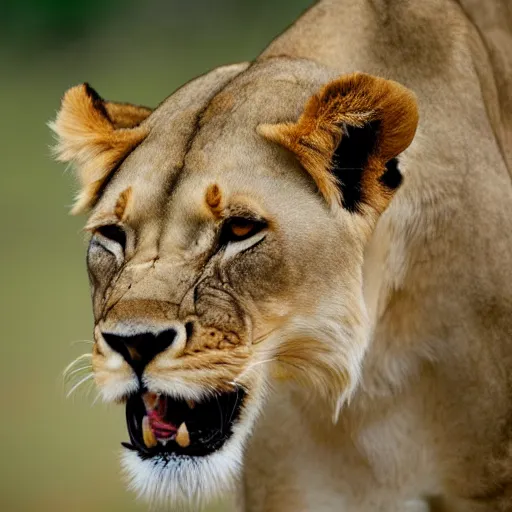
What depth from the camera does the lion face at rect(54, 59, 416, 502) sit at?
3057 mm

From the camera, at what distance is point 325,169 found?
3227mm

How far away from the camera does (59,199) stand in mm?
8984

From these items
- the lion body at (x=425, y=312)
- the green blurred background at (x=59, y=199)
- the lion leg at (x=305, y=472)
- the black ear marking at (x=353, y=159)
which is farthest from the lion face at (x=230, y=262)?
the green blurred background at (x=59, y=199)

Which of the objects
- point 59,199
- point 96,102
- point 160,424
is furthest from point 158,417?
point 59,199

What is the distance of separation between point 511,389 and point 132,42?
7.81m

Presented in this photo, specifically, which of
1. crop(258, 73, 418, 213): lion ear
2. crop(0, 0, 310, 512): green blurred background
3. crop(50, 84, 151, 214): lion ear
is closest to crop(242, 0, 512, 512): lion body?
crop(258, 73, 418, 213): lion ear

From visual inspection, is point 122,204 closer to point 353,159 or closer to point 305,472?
point 353,159

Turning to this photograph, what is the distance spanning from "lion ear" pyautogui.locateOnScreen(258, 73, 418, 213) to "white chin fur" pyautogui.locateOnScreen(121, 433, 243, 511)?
24.9 inches

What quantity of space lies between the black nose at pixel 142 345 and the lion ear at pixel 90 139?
564 mm

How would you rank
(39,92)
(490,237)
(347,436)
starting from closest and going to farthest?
(490,237) < (347,436) < (39,92)

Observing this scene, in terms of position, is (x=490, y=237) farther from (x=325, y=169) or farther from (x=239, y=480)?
(x=239, y=480)

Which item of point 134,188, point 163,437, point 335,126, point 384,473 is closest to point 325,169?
point 335,126

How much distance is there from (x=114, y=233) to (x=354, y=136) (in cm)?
59

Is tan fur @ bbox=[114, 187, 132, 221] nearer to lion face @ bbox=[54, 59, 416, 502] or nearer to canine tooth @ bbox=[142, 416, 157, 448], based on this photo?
lion face @ bbox=[54, 59, 416, 502]
